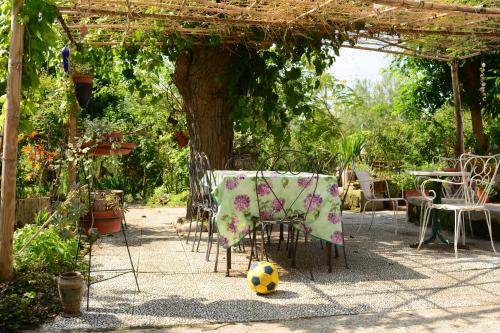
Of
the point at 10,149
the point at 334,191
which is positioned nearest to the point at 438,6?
the point at 334,191

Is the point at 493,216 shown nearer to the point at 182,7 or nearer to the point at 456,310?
the point at 456,310

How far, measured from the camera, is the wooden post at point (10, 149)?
3.26 m

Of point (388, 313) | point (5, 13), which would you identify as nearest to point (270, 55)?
point (5, 13)

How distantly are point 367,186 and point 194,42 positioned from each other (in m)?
2.59

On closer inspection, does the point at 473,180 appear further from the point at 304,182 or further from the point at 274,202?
the point at 274,202

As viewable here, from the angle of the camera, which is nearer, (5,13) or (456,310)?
(456,310)

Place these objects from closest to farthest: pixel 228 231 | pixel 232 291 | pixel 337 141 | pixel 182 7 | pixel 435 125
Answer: pixel 232 291 < pixel 228 231 < pixel 182 7 < pixel 337 141 < pixel 435 125

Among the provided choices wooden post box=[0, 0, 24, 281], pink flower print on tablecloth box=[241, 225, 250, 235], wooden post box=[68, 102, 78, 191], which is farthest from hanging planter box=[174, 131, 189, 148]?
wooden post box=[0, 0, 24, 281]

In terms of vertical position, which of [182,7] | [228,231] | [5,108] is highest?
[182,7]

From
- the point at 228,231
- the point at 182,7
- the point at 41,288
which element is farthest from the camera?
the point at 182,7

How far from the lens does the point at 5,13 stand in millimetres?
3387

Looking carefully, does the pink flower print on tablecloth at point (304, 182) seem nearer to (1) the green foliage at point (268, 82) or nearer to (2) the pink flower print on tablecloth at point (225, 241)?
(2) the pink flower print on tablecloth at point (225, 241)

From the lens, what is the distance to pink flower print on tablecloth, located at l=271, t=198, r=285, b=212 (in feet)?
13.6

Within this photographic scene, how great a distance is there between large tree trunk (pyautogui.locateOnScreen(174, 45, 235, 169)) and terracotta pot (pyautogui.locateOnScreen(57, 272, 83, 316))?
3.44 m
